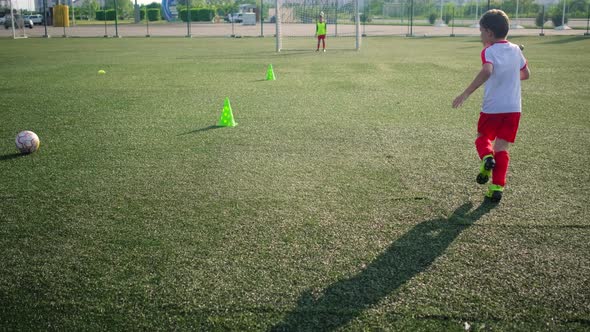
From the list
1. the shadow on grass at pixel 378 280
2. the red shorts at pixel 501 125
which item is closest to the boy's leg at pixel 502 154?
the red shorts at pixel 501 125

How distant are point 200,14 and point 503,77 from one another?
226 feet

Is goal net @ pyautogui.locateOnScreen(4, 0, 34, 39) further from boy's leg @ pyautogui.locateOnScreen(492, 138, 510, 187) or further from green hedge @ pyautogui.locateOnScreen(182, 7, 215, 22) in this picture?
boy's leg @ pyautogui.locateOnScreen(492, 138, 510, 187)

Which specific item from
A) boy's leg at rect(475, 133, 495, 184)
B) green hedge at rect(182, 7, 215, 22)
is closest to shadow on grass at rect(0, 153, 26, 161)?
boy's leg at rect(475, 133, 495, 184)

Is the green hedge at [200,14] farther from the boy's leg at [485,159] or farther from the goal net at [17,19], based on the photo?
the boy's leg at [485,159]

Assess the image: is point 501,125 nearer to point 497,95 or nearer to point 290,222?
point 497,95

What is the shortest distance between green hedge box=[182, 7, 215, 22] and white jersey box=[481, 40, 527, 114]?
67.7m

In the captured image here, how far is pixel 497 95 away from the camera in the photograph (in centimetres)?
449

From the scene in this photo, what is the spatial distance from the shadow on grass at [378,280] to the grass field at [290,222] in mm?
13

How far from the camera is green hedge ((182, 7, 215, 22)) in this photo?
67.4 m

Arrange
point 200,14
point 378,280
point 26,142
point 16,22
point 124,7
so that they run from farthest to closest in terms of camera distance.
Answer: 1. point 124,7
2. point 200,14
3. point 16,22
4. point 26,142
5. point 378,280

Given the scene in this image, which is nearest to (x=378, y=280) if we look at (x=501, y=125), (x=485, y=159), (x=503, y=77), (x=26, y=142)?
(x=485, y=159)

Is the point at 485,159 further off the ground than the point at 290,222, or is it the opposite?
the point at 485,159

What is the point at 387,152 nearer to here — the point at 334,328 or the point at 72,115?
the point at 334,328

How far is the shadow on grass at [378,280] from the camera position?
8.55ft
